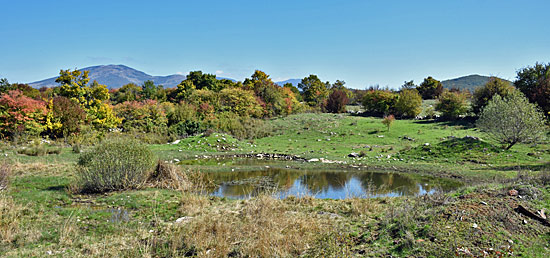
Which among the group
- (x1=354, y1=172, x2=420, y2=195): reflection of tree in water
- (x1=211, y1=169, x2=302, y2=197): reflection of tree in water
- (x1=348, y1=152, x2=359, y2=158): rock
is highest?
(x1=348, y1=152, x2=359, y2=158): rock

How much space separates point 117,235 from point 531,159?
22.3 m

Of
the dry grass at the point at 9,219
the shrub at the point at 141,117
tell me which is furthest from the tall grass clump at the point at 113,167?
the shrub at the point at 141,117

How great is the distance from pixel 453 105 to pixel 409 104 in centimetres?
541

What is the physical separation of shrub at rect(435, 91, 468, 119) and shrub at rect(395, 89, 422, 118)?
10.0 feet

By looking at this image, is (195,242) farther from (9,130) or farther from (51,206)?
(9,130)

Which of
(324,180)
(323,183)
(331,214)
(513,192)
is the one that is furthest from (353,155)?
(513,192)

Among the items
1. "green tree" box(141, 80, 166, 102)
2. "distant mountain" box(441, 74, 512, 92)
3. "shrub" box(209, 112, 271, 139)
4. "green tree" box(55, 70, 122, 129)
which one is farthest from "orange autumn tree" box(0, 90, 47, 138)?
"distant mountain" box(441, 74, 512, 92)

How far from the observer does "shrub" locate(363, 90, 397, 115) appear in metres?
44.4

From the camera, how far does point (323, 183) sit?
15.4 meters

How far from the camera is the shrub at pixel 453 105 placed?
37.5 meters

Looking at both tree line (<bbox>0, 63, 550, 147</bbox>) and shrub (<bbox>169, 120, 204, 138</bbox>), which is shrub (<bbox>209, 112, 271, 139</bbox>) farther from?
shrub (<bbox>169, 120, 204, 138</bbox>)

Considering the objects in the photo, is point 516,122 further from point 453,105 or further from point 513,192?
point 453,105

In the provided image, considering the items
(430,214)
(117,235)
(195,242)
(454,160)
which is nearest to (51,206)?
(117,235)

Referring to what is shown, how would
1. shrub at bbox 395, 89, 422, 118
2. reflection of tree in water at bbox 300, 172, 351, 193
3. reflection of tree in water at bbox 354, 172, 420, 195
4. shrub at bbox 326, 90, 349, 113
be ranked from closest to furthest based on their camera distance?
reflection of tree in water at bbox 354, 172, 420, 195 < reflection of tree in water at bbox 300, 172, 351, 193 < shrub at bbox 395, 89, 422, 118 < shrub at bbox 326, 90, 349, 113
